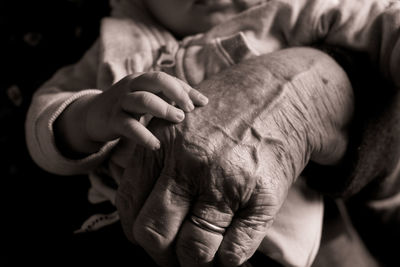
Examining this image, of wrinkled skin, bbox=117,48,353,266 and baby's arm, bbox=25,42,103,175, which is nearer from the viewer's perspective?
wrinkled skin, bbox=117,48,353,266

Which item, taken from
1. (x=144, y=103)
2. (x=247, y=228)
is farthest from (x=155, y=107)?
(x=247, y=228)

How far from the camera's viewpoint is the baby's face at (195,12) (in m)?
0.99

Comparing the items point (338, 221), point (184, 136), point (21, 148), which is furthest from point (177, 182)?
point (21, 148)

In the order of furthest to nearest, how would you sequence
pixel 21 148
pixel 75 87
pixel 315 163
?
pixel 21 148
pixel 75 87
pixel 315 163

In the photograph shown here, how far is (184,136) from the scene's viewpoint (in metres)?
0.63

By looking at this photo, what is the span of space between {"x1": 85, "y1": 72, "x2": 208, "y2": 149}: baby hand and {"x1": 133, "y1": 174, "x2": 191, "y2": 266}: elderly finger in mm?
72

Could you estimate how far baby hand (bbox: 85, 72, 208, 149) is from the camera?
0.65 metres

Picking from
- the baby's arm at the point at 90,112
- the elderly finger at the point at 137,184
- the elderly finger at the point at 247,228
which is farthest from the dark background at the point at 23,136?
the elderly finger at the point at 247,228

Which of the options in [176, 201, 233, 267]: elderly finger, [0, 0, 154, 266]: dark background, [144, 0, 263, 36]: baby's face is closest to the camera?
[176, 201, 233, 267]: elderly finger

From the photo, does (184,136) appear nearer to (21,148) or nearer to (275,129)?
(275,129)

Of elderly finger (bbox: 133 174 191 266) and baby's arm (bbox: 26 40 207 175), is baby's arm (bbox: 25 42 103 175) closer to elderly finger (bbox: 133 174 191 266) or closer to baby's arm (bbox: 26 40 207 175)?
baby's arm (bbox: 26 40 207 175)

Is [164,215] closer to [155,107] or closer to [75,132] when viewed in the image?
[155,107]

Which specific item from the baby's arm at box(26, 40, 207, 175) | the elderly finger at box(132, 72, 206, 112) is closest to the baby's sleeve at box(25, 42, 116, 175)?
the baby's arm at box(26, 40, 207, 175)

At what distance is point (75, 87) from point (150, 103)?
51cm
